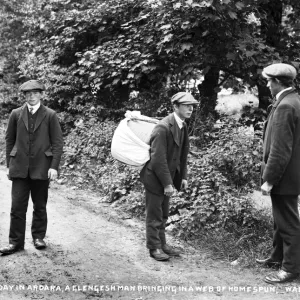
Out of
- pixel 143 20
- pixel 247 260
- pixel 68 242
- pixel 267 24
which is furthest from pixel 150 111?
pixel 247 260

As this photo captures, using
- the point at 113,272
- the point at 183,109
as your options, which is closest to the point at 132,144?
the point at 183,109

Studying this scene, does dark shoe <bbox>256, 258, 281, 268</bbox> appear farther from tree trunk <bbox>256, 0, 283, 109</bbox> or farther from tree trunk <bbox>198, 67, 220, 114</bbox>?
tree trunk <bbox>198, 67, 220, 114</bbox>

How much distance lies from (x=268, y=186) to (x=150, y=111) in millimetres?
5782

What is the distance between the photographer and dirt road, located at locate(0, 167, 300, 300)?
163 inches

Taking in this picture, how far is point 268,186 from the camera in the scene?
430 cm

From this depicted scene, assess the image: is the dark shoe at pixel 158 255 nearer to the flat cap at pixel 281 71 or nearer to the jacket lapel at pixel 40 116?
the jacket lapel at pixel 40 116

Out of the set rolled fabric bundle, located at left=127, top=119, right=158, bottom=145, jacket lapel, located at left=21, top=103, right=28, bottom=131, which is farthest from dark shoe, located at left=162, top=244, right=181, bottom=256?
jacket lapel, located at left=21, top=103, right=28, bottom=131

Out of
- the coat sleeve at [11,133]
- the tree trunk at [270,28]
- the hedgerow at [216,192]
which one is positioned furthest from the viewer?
the tree trunk at [270,28]

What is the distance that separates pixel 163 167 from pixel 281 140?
1362 mm

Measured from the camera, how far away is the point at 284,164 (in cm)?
417

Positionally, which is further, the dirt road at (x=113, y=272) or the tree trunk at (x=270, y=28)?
the tree trunk at (x=270, y=28)

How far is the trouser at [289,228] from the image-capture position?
432cm

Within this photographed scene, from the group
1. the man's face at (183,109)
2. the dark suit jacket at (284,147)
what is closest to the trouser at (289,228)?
the dark suit jacket at (284,147)

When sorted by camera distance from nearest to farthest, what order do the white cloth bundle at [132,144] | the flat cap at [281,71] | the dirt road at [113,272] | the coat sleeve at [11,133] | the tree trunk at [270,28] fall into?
the dirt road at [113,272] → the flat cap at [281,71] → the white cloth bundle at [132,144] → the coat sleeve at [11,133] → the tree trunk at [270,28]
